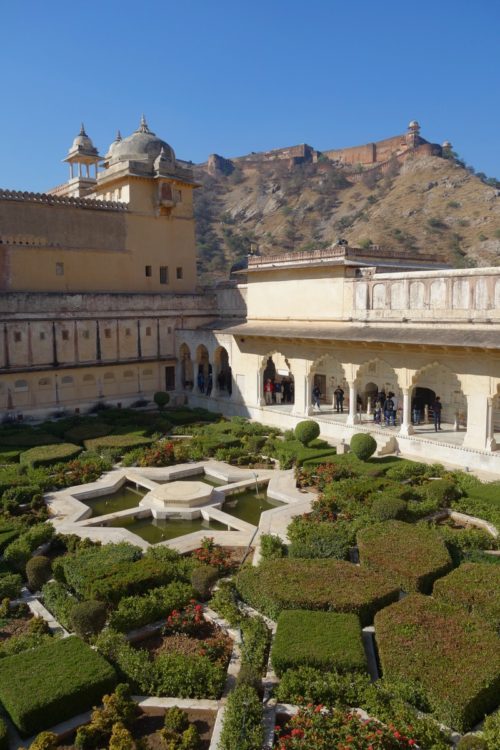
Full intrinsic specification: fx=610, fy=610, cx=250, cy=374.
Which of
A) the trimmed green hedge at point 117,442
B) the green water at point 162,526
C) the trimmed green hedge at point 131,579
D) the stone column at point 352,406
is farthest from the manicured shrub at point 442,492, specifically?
the trimmed green hedge at point 117,442

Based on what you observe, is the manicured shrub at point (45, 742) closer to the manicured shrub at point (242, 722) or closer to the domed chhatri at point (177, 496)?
the manicured shrub at point (242, 722)

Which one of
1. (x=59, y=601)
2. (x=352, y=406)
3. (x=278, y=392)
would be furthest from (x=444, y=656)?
(x=278, y=392)

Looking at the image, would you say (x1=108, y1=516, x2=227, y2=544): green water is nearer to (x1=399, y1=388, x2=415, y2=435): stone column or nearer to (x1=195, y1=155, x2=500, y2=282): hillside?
(x1=399, y1=388, x2=415, y2=435): stone column

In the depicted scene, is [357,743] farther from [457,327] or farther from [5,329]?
[5,329]

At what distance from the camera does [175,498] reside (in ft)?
49.6

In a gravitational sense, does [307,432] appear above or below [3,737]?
above

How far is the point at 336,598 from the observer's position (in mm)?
9500

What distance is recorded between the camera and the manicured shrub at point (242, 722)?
6676mm

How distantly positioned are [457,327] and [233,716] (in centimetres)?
1429

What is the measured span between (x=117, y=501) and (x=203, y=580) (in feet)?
20.8

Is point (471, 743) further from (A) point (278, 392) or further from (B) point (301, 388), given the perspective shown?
(A) point (278, 392)

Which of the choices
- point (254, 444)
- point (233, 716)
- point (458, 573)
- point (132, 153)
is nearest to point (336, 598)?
point (458, 573)

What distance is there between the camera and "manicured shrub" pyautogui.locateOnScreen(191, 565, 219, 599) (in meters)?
10.4

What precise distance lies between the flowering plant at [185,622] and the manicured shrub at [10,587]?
2.95m
